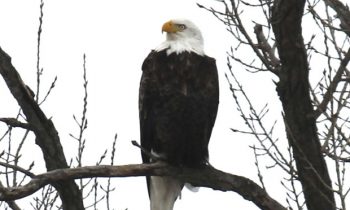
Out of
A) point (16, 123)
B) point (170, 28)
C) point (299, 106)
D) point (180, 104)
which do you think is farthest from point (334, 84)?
point (170, 28)

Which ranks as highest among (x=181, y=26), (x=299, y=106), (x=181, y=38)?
(x=181, y=26)

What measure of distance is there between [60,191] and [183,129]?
1120 mm

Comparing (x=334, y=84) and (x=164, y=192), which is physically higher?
(x=164, y=192)

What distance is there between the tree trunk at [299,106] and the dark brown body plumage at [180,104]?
102cm

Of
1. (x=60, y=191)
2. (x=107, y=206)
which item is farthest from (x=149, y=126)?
(x=60, y=191)

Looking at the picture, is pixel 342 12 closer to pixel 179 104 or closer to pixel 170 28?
pixel 179 104

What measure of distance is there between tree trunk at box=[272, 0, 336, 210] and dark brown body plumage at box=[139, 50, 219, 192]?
3.34 ft

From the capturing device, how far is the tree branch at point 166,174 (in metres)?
2.93

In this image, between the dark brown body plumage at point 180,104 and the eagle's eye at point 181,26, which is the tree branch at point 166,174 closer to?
the dark brown body plumage at point 180,104

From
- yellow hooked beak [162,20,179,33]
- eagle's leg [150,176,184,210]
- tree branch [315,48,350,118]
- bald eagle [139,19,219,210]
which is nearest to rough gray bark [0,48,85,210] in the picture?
bald eagle [139,19,219,210]

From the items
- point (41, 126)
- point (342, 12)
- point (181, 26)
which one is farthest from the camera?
point (181, 26)

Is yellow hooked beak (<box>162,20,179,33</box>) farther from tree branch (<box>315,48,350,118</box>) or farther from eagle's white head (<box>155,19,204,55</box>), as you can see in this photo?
tree branch (<box>315,48,350,118</box>)

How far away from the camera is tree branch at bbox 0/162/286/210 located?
2932mm

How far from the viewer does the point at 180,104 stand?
3.96m
